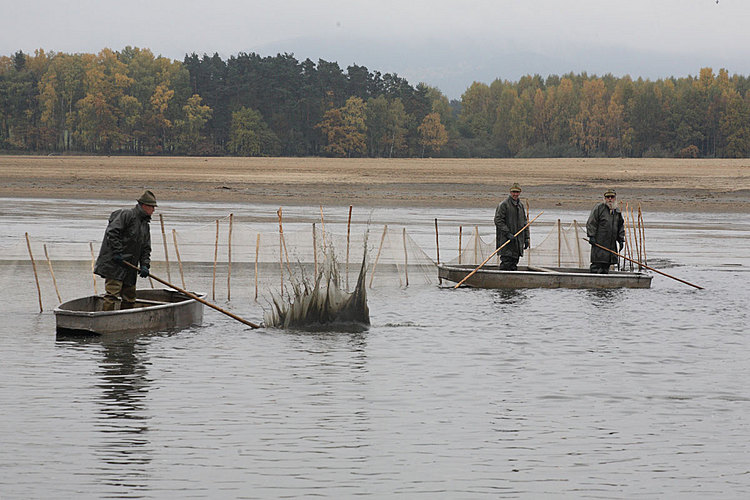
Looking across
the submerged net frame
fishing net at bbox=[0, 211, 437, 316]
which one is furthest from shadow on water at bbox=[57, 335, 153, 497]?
the submerged net frame

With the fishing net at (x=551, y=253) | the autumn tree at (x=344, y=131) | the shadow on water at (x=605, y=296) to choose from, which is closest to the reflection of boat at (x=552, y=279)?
the shadow on water at (x=605, y=296)

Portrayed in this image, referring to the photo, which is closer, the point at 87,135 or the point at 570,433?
the point at 570,433

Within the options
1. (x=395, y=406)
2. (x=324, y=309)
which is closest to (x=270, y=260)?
(x=324, y=309)

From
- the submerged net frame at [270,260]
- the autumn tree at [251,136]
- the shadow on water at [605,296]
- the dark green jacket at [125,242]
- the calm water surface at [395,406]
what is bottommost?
the calm water surface at [395,406]

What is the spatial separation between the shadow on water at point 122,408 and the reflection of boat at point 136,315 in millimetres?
181

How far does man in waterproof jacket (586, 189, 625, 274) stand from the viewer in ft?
54.8

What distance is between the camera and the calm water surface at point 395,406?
6957mm

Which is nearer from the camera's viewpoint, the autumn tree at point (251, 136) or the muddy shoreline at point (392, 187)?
the muddy shoreline at point (392, 187)

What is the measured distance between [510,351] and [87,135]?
92558 millimetres

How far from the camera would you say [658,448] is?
7770mm

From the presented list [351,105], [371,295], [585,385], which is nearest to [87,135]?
[351,105]

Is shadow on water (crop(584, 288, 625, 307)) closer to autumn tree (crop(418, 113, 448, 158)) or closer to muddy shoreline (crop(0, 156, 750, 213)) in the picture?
muddy shoreline (crop(0, 156, 750, 213))

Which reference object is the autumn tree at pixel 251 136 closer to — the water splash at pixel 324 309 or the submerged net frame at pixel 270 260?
the submerged net frame at pixel 270 260

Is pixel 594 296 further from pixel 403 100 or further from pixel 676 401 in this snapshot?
pixel 403 100
